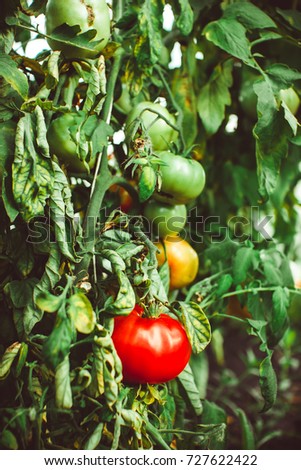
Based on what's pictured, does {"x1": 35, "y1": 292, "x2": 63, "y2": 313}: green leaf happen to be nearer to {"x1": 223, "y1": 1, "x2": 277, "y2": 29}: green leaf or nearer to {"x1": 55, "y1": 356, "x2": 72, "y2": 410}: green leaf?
{"x1": 55, "y1": 356, "x2": 72, "y2": 410}: green leaf

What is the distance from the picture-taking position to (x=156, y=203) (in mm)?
803

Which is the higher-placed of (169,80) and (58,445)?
(169,80)

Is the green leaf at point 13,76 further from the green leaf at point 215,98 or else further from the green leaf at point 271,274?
the green leaf at point 271,274

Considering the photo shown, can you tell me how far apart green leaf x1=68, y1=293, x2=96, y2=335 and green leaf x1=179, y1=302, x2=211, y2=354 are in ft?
0.52

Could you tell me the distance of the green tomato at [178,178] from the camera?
28.9 inches

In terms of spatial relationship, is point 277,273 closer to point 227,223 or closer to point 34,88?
point 227,223

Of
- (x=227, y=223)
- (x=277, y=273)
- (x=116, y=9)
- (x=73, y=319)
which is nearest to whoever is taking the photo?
(x=73, y=319)

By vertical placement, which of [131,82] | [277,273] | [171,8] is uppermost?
[171,8]

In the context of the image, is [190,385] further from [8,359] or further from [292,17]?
[292,17]

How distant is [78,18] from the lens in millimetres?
648

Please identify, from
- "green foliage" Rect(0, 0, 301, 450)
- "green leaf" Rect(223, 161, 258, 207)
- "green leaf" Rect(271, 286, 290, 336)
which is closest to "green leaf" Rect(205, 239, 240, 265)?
"green foliage" Rect(0, 0, 301, 450)

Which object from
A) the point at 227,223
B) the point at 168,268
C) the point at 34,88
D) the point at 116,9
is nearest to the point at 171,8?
the point at 116,9

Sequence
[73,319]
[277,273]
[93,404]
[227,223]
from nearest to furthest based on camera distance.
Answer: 1. [73,319]
2. [93,404]
3. [277,273]
4. [227,223]
